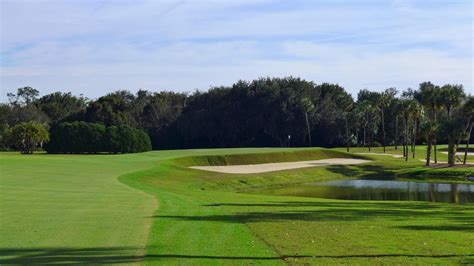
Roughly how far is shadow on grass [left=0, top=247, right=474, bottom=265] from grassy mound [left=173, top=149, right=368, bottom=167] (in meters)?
51.8

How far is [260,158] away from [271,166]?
614 centimetres

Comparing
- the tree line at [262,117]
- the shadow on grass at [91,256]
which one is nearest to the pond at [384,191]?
the shadow on grass at [91,256]

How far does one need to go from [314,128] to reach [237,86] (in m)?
20.7

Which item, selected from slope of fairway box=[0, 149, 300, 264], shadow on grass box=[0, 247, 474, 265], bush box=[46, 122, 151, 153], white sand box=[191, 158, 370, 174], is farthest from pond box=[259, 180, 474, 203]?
bush box=[46, 122, 151, 153]

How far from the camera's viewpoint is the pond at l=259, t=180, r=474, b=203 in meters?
45.5

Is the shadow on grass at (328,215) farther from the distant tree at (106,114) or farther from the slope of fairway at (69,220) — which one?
the distant tree at (106,114)

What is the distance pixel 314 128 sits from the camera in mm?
128500

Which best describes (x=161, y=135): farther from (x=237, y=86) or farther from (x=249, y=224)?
(x=249, y=224)

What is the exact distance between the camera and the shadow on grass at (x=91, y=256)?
1280cm

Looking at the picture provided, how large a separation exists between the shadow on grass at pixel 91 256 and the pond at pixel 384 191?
31083 millimetres

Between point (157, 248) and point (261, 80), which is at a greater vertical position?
point (261, 80)

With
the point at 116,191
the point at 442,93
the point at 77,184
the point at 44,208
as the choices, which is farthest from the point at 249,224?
the point at 442,93

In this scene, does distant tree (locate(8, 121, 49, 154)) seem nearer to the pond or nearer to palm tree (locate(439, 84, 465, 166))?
the pond

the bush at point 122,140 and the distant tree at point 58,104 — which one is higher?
the distant tree at point 58,104
